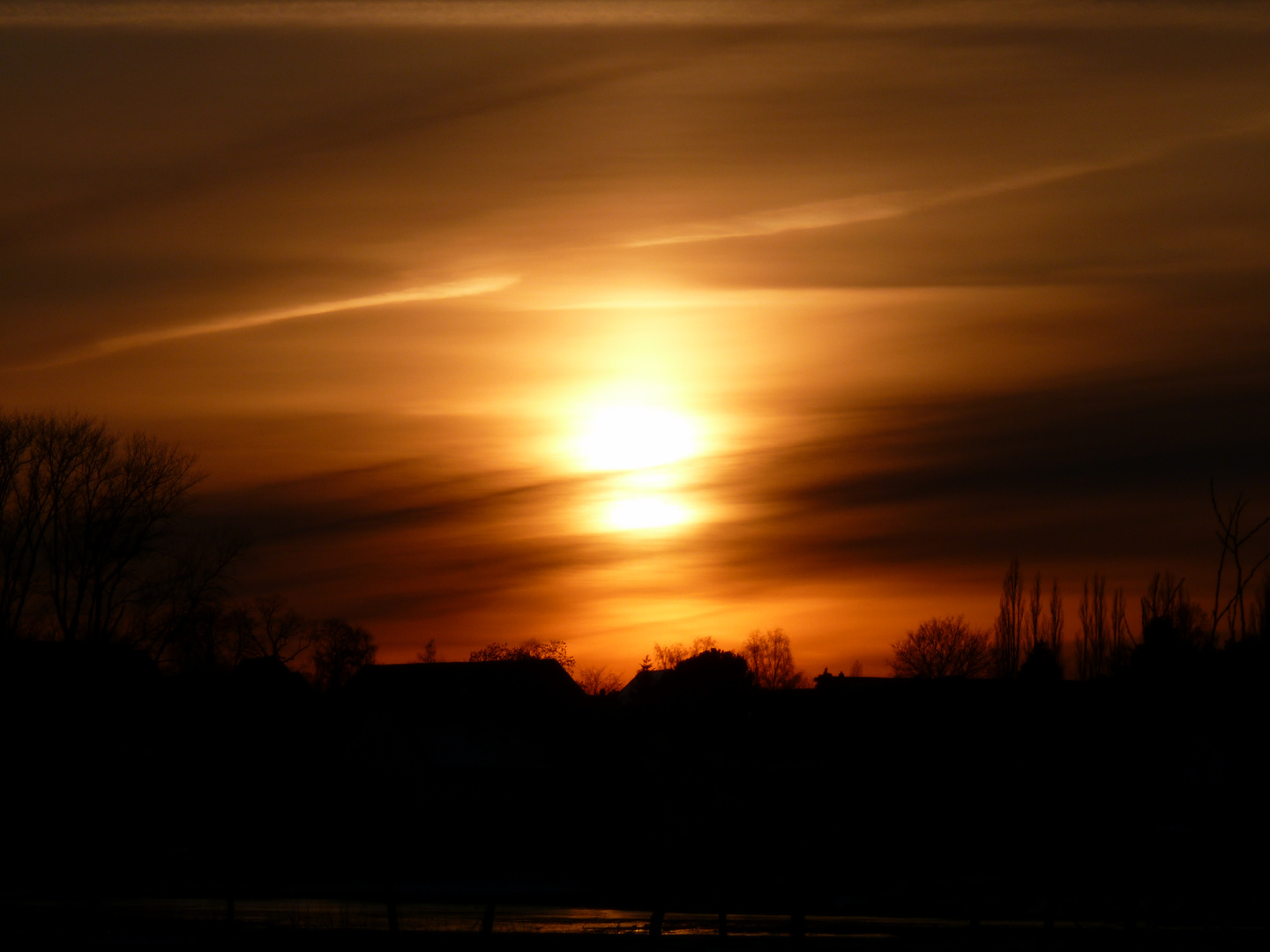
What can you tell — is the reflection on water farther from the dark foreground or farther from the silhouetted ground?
the silhouetted ground

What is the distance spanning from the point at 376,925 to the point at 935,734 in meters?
34.8

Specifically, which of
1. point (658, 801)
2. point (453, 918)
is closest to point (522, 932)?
point (658, 801)

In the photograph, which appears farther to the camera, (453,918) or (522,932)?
(453,918)

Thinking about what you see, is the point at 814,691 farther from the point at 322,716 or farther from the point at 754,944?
the point at 754,944

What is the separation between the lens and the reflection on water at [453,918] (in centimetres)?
3744

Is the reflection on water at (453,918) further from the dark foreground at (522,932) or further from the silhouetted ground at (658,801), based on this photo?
the silhouetted ground at (658,801)

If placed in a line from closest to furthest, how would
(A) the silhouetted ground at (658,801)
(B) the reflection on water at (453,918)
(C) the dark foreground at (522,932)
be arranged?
Answer: 1. (C) the dark foreground at (522,932)
2. (B) the reflection on water at (453,918)
3. (A) the silhouetted ground at (658,801)

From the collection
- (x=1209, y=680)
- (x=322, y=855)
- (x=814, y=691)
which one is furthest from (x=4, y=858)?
(x=1209, y=680)

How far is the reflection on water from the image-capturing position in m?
37.4

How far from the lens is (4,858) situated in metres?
59.2

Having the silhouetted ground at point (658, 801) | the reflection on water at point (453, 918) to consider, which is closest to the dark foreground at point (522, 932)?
the reflection on water at point (453, 918)

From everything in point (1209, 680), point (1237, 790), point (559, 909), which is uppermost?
point (1209, 680)

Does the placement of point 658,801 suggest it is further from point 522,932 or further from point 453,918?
point 453,918

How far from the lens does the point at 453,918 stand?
133 feet
